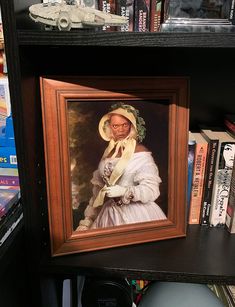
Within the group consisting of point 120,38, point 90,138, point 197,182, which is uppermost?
point 120,38

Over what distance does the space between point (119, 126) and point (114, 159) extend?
0.08 m

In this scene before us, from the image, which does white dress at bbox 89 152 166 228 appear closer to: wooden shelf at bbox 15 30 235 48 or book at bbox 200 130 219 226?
book at bbox 200 130 219 226

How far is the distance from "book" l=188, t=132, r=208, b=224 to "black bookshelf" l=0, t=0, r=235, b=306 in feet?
0.13

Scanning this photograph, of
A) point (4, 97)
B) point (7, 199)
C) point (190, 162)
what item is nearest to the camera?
point (7, 199)

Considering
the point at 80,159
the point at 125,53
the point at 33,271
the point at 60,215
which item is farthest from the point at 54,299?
the point at 125,53

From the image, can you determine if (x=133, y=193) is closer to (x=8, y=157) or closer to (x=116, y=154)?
(x=116, y=154)

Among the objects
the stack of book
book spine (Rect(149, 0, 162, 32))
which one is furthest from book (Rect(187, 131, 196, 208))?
book spine (Rect(149, 0, 162, 32))

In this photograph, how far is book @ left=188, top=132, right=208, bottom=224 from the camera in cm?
81

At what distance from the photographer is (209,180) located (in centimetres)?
83

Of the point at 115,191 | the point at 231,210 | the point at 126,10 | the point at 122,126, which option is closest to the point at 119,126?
the point at 122,126

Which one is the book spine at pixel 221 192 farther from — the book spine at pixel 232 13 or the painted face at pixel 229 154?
the book spine at pixel 232 13

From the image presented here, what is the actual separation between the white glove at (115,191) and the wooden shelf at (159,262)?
0.44ft

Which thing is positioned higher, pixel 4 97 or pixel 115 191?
pixel 4 97

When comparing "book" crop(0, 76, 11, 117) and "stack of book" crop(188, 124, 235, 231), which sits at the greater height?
"book" crop(0, 76, 11, 117)
